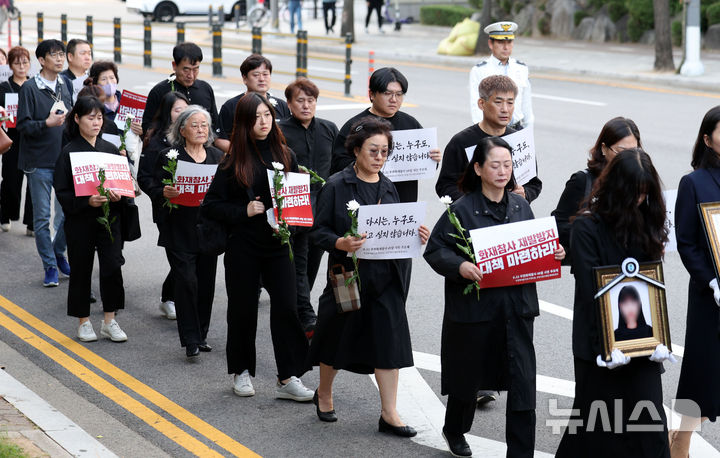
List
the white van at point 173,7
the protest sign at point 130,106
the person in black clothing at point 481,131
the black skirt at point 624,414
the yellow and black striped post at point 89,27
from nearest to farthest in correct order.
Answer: the black skirt at point 624,414
the person in black clothing at point 481,131
the protest sign at point 130,106
the yellow and black striped post at point 89,27
the white van at point 173,7

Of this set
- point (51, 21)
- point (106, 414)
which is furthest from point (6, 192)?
point (51, 21)

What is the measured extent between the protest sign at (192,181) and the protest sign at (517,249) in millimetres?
2708

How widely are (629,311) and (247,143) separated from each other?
2.80m

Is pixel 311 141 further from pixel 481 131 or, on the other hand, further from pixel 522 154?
pixel 522 154

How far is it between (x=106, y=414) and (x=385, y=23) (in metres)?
35.0

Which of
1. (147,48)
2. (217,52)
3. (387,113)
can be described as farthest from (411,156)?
(147,48)

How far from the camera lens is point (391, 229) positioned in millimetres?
6020

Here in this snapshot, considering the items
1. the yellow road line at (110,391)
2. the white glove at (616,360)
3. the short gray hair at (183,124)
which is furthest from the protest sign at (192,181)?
the white glove at (616,360)

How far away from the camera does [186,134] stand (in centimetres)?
757

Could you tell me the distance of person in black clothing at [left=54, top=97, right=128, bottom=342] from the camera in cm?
789

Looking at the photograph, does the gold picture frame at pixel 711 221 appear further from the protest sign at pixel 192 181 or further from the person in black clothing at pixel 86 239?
the person in black clothing at pixel 86 239

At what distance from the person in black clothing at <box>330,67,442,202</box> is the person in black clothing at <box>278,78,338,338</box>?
0.42 metres

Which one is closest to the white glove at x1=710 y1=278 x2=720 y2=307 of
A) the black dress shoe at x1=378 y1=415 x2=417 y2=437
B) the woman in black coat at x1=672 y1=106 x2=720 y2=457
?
the woman in black coat at x1=672 y1=106 x2=720 y2=457

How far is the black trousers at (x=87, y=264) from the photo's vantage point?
7922mm
